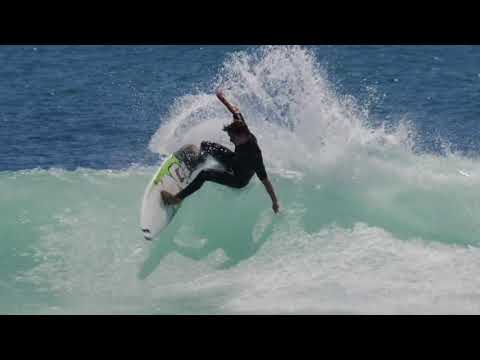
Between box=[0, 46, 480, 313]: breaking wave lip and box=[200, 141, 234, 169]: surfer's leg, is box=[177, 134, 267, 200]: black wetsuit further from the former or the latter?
box=[0, 46, 480, 313]: breaking wave lip

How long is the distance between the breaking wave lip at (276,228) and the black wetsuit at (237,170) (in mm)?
870

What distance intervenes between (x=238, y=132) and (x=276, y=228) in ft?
5.26

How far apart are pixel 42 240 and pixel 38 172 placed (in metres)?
2.12

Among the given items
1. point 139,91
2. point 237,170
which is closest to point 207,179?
point 237,170

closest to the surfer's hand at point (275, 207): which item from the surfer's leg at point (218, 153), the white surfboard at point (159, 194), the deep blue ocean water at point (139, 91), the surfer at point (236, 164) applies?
the surfer at point (236, 164)

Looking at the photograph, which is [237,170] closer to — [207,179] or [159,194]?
[207,179]

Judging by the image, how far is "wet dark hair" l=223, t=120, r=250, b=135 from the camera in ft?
29.7

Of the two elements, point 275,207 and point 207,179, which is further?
point 275,207

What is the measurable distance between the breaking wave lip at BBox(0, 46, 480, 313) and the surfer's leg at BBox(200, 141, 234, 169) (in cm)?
89

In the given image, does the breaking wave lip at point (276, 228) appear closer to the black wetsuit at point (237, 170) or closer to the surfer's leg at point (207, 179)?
the surfer's leg at point (207, 179)

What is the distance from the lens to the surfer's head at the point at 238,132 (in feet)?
29.8

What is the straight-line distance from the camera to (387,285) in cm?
882

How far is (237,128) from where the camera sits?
9094 mm

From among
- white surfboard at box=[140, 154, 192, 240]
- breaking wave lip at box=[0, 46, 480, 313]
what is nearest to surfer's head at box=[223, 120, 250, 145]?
white surfboard at box=[140, 154, 192, 240]
